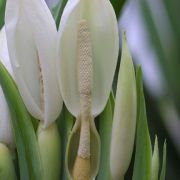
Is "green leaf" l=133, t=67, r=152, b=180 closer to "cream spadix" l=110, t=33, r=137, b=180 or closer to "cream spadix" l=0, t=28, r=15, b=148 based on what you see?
"cream spadix" l=110, t=33, r=137, b=180

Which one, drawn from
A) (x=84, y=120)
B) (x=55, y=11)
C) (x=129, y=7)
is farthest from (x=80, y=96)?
(x=129, y=7)

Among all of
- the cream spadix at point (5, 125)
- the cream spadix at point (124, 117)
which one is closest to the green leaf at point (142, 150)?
the cream spadix at point (124, 117)

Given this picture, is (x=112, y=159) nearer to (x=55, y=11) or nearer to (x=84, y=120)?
(x=84, y=120)

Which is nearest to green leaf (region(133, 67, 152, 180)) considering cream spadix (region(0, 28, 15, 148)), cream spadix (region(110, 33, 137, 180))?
cream spadix (region(110, 33, 137, 180))

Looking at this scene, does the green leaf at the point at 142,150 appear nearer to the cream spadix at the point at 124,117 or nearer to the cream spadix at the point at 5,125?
the cream spadix at the point at 124,117
